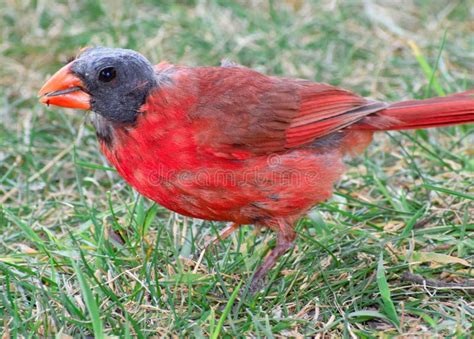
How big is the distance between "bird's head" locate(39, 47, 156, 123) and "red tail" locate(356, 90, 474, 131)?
4.10ft

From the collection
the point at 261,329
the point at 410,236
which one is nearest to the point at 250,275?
the point at 261,329

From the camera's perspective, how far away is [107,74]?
3.72 m

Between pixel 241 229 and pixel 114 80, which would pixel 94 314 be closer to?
pixel 114 80

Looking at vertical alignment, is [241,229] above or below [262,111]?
below

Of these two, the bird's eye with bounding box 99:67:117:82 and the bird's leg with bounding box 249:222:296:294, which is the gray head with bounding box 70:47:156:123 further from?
the bird's leg with bounding box 249:222:296:294

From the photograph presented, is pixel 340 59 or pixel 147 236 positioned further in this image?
pixel 340 59

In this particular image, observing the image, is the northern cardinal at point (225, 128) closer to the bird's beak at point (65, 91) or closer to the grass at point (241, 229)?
the bird's beak at point (65, 91)

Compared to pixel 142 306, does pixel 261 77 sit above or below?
above

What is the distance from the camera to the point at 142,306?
11.8ft

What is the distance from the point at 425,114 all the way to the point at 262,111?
866 millimetres

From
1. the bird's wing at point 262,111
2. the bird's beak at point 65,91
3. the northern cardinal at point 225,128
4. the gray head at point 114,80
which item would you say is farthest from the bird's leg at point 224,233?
the bird's beak at point 65,91

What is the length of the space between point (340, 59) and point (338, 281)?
2.96 metres

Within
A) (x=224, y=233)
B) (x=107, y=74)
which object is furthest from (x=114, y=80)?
(x=224, y=233)

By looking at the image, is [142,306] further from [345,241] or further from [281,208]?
[345,241]
